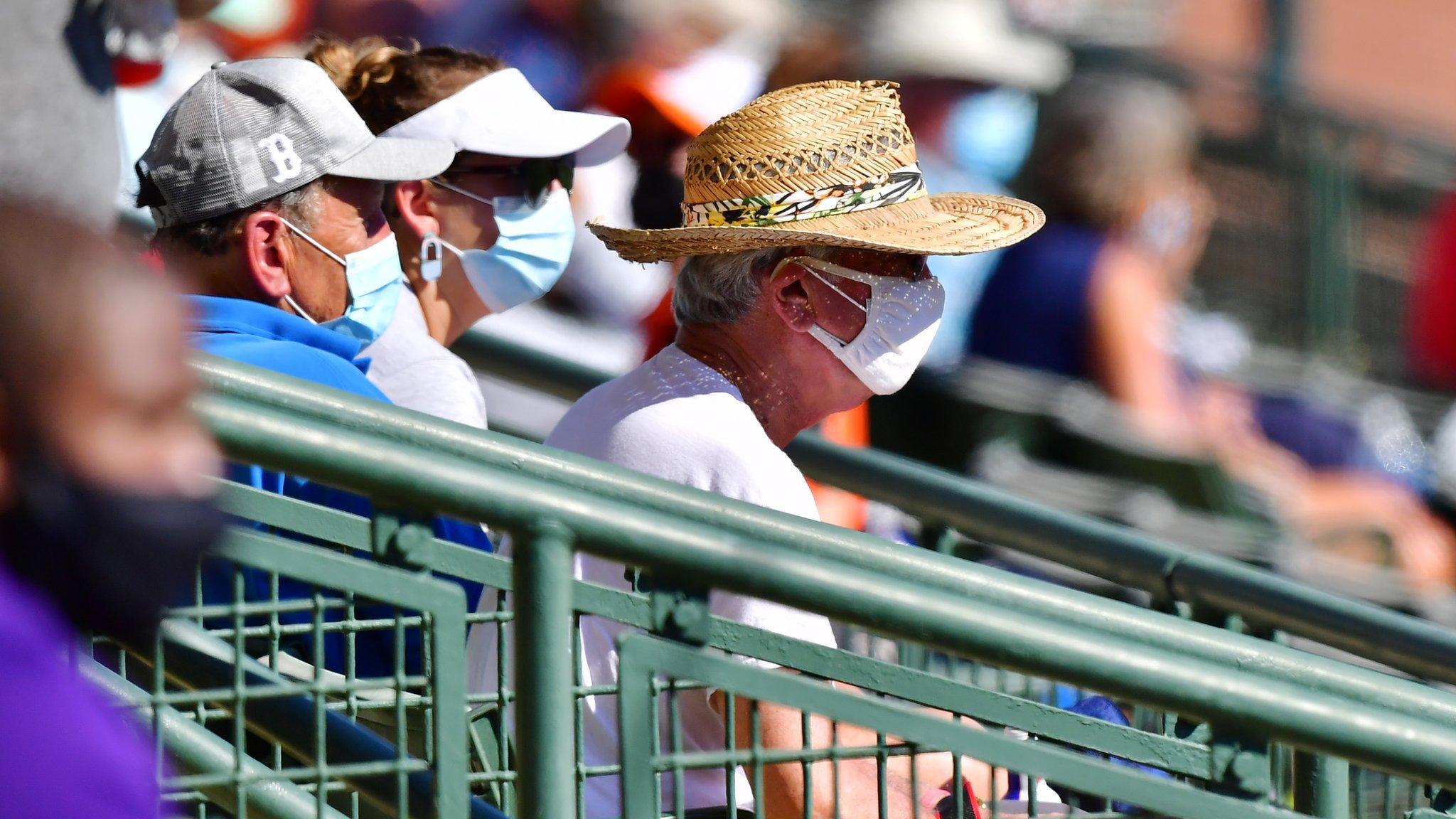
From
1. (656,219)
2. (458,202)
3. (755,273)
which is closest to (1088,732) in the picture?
(755,273)

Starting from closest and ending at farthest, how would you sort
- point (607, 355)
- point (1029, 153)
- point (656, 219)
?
point (656, 219) < point (607, 355) < point (1029, 153)

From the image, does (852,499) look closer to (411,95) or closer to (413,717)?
(411,95)

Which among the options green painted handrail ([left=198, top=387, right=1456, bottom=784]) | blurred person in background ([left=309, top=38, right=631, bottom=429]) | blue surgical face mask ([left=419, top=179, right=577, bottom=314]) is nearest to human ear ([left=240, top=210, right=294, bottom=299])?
blurred person in background ([left=309, top=38, right=631, bottom=429])

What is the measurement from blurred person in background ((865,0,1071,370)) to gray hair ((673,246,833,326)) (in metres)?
3.36

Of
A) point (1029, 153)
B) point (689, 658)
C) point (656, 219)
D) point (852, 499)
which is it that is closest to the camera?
point (689, 658)

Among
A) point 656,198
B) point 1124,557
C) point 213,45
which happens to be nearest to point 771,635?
point 1124,557

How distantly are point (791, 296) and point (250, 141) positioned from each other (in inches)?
38.1

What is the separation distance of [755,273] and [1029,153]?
12.3ft

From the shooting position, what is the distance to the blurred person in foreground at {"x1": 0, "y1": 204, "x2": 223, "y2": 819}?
1098mm

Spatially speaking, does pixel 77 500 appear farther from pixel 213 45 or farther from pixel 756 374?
pixel 213 45

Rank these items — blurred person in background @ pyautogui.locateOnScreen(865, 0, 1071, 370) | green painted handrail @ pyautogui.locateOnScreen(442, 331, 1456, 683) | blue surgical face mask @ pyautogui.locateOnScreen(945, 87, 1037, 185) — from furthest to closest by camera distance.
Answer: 1. blue surgical face mask @ pyautogui.locateOnScreen(945, 87, 1037, 185)
2. blurred person in background @ pyautogui.locateOnScreen(865, 0, 1071, 370)
3. green painted handrail @ pyautogui.locateOnScreen(442, 331, 1456, 683)

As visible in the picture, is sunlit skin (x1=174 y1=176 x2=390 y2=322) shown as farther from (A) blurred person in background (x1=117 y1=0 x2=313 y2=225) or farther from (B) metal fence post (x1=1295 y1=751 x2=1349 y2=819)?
(A) blurred person in background (x1=117 y1=0 x2=313 y2=225)

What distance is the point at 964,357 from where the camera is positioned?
6.21 m

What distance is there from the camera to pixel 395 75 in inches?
150
